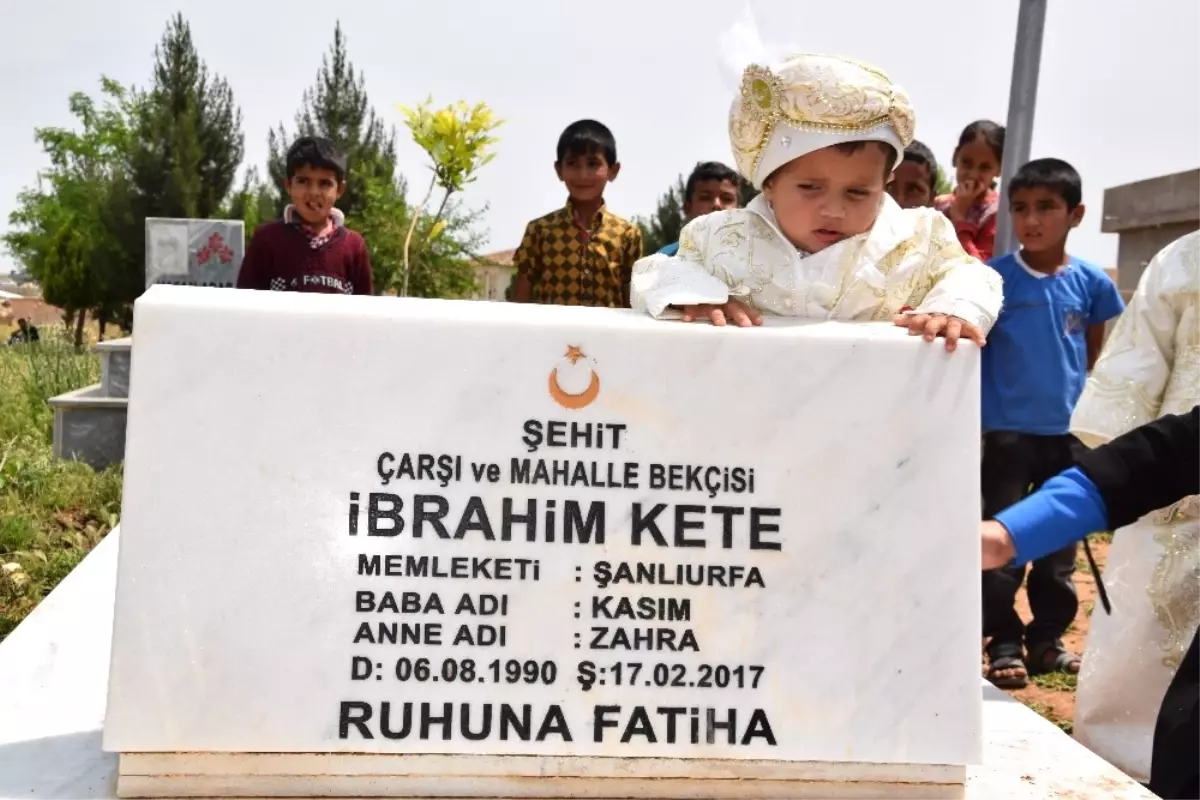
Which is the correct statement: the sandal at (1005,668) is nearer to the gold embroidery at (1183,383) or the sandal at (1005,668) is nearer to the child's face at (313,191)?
the gold embroidery at (1183,383)

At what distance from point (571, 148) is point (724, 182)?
68 cm

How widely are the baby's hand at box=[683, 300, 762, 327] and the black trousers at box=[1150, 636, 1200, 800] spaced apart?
955 mm

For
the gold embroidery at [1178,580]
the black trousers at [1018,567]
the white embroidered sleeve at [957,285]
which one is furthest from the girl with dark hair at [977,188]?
the white embroidered sleeve at [957,285]

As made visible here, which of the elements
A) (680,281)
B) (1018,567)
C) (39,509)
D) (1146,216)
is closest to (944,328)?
(680,281)

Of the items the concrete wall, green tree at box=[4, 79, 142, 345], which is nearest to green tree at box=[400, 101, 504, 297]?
the concrete wall

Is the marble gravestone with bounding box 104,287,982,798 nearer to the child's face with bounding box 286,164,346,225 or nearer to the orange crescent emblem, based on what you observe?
the orange crescent emblem

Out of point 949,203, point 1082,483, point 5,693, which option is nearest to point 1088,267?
point 949,203

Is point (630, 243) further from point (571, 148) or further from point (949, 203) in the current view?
point (949, 203)

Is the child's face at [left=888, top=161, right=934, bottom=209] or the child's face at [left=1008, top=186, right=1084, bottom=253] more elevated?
the child's face at [left=888, top=161, right=934, bottom=209]

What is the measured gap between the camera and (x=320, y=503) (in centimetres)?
185

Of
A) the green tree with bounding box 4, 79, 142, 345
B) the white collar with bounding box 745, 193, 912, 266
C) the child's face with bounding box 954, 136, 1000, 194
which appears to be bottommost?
the white collar with bounding box 745, 193, 912, 266

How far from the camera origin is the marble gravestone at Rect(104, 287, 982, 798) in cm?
184

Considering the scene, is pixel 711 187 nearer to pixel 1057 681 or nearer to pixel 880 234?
pixel 1057 681

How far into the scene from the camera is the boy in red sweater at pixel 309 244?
4.56 meters
